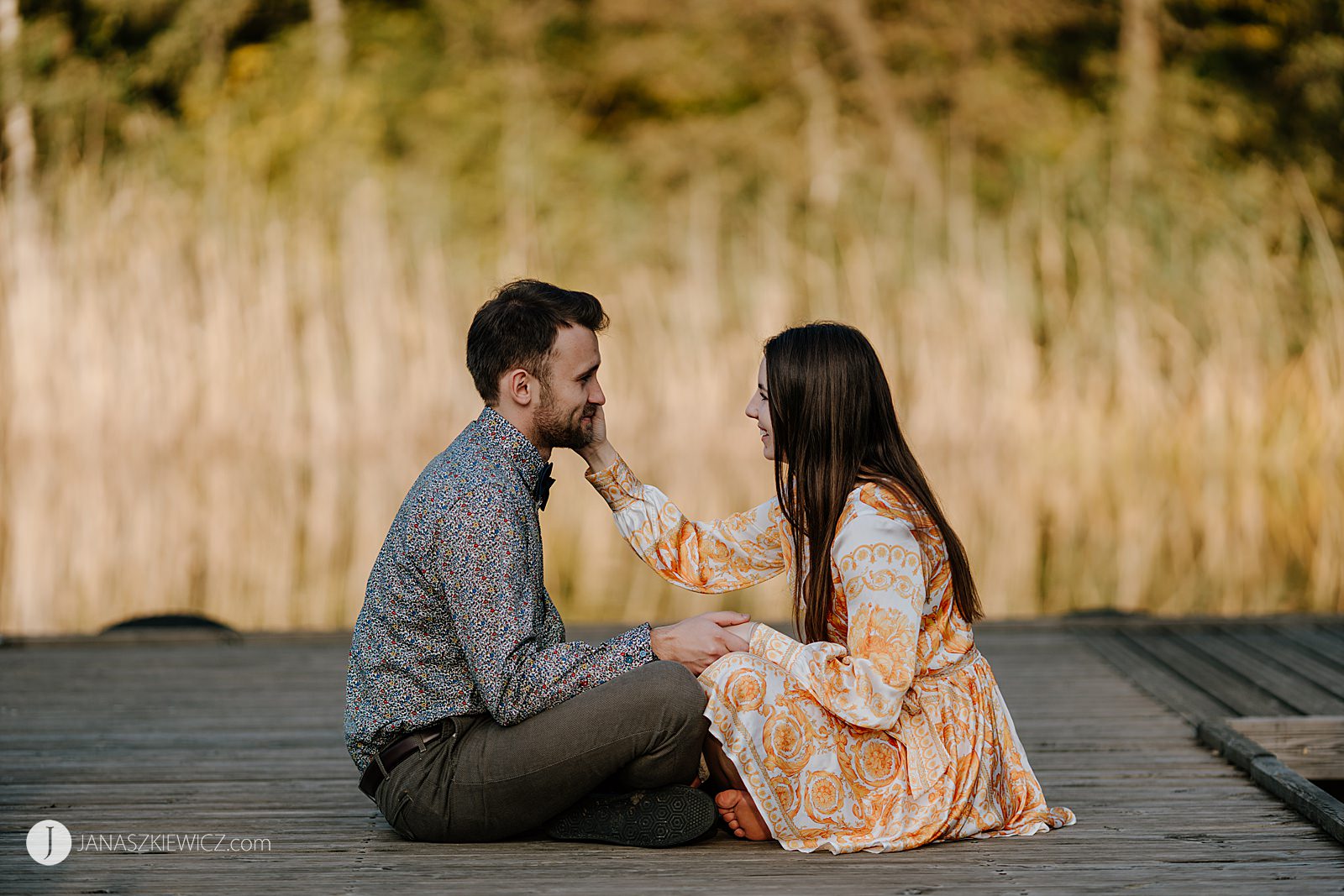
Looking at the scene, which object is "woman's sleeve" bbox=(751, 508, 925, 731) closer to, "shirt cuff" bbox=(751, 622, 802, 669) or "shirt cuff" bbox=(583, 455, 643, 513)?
"shirt cuff" bbox=(751, 622, 802, 669)

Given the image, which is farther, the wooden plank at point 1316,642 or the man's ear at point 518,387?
the wooden plank at point 1316,642

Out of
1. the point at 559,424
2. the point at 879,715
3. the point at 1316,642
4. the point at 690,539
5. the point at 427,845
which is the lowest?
the point at 427,845

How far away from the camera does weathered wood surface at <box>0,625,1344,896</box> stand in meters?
2.30

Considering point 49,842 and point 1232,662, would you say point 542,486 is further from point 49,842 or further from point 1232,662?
point 1232,662

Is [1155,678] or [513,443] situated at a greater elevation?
[513,443]

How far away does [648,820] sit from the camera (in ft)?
8.06

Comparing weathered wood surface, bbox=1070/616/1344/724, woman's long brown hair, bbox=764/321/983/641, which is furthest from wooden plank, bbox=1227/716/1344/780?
woman's long brown hair, bbox=764/321/983/641

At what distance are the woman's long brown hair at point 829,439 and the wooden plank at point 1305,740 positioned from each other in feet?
3.41

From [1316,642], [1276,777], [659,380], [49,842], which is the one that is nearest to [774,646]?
[1276,777]

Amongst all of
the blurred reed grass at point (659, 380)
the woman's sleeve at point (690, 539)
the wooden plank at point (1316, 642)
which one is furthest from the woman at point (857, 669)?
the blurred reed grass at point (659, 380)

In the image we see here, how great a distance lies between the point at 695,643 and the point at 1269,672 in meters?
2.14

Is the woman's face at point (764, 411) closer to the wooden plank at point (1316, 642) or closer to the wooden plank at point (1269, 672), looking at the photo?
the wooden plank at point (1269, 672)

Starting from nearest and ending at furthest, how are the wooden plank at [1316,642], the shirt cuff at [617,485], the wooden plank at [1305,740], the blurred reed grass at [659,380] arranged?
the shirt cuff at [617,485] → the wooden plank at [1305,740] → the wooden plank at [1316,642] → the blurred reed grass at [659,380]

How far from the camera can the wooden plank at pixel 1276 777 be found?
8.26ft
